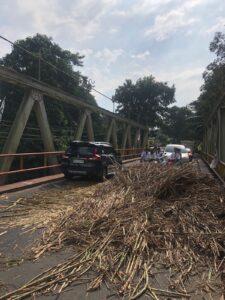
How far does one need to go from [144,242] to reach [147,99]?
5469 cm

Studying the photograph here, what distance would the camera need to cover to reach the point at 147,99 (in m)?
60.0

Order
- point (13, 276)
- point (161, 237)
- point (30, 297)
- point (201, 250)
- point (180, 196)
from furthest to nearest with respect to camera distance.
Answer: point (180, 196), point (161, 237), point (201, 250), point (13, 276), point (30, 297)

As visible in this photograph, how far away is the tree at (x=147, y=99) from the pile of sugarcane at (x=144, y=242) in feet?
166

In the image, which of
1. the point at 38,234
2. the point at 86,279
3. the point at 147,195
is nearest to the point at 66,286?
the point at 86,279

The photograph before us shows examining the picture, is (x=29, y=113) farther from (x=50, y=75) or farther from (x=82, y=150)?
(x=50, y=75)

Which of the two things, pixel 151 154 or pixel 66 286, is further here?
pixel 151 154

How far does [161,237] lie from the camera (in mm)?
6379

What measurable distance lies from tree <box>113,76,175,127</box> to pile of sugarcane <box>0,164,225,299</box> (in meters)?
50.6

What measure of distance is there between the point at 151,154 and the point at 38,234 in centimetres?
1250

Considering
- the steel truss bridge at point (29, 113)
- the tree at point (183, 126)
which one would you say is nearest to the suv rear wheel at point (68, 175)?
the steel truss bridge at point (29, 113)

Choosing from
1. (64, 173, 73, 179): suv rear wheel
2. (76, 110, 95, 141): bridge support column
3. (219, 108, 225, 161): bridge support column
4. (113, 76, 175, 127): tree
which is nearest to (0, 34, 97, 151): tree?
(76, 110, 95, 141): bridge support column

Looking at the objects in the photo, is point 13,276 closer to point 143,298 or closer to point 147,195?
point 143,298

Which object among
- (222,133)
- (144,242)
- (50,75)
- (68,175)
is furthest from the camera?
(50,75)

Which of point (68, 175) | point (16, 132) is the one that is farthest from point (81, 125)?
point (16, 132)
